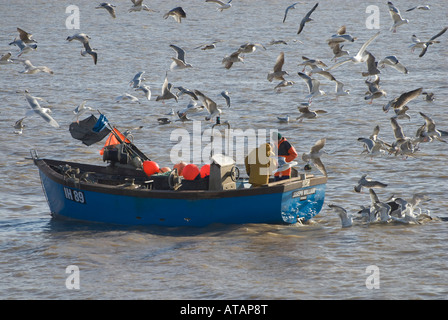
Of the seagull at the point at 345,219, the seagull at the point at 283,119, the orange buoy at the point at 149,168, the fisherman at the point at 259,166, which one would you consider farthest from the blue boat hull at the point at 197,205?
the seagull at the point at 283,119

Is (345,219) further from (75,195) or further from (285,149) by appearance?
(75,195)

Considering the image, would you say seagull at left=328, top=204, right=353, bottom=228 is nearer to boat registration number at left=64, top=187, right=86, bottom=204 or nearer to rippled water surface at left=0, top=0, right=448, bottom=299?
rippled water surface at left=0, top=0, right=448, bottom=299

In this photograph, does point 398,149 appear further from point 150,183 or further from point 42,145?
point 42,145

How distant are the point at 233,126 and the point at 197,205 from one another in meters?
11.0

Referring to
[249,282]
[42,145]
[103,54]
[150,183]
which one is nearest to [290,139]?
[42,145]

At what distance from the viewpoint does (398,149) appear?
19250mm

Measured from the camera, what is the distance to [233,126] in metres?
26.2

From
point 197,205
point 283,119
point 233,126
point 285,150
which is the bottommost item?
point 197,205

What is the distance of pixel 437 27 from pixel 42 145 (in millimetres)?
28942

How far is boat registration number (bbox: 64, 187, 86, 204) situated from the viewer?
1619 cm

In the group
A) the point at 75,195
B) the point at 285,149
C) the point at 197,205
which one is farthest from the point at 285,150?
the point at 75,195

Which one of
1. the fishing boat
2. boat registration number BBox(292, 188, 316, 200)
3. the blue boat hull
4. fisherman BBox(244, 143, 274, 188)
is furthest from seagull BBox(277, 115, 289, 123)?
fisherman BBox(244, 143, 274, 188)

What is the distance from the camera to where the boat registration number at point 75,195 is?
1619 centimetres

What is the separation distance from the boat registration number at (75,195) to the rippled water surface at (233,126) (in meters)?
0.57
